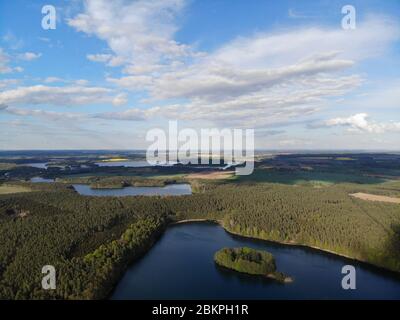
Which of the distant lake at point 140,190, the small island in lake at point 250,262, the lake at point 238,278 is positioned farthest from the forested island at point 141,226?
the small island in lake at point 250,262

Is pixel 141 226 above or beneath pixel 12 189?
beneath

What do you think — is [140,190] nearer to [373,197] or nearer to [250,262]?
[373,197]

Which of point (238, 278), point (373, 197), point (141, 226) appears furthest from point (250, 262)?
point (373, 197)

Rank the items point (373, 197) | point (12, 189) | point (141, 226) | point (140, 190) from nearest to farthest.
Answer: point (141, 226)
point (373, 197)
point (12, 189)
point (140, 190)

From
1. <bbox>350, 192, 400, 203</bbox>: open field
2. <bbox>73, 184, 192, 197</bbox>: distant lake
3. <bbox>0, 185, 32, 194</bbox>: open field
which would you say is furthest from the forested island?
<bbox>73, 184, 192, 197</bbox>: distant lake

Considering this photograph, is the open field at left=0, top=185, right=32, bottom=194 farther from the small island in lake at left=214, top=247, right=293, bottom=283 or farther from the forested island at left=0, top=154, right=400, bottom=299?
the small island in lake at left=214, top=247, right=293, bottom=283

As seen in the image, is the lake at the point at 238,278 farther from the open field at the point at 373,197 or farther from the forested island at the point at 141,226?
the open field at the point at 373,197
